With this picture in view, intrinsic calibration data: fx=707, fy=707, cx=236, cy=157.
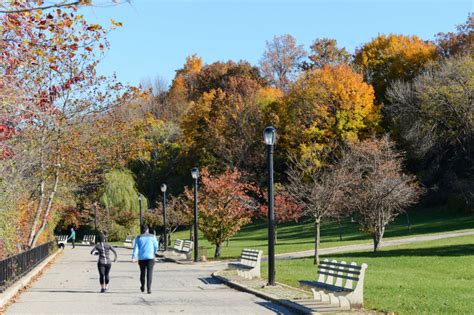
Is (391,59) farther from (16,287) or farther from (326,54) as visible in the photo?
(16,287)

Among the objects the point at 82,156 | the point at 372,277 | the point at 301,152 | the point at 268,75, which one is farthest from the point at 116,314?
the point at 268,75

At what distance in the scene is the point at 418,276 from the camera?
22.5 metres

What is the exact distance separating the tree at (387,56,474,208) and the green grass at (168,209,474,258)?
241 centimetres

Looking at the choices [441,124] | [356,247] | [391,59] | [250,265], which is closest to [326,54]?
[391,59]

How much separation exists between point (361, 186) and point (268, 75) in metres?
58.4

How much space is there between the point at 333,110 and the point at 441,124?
1160cm

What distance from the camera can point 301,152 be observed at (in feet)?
213

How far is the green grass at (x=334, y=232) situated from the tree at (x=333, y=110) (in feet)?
24.0

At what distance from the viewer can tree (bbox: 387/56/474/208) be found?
178 ft

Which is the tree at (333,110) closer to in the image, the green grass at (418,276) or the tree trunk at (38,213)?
the green grass at (418,276)

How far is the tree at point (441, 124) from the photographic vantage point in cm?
5441

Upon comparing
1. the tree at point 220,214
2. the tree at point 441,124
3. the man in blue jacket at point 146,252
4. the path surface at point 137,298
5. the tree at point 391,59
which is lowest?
the path surface at point 137,298

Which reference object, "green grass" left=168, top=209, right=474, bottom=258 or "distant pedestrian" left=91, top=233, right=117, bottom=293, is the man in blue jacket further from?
"green grass" left=168, top=209, right=474, bottom=258

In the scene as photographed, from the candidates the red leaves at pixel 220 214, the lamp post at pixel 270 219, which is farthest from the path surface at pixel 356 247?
the lamp post at pixel 270 219
